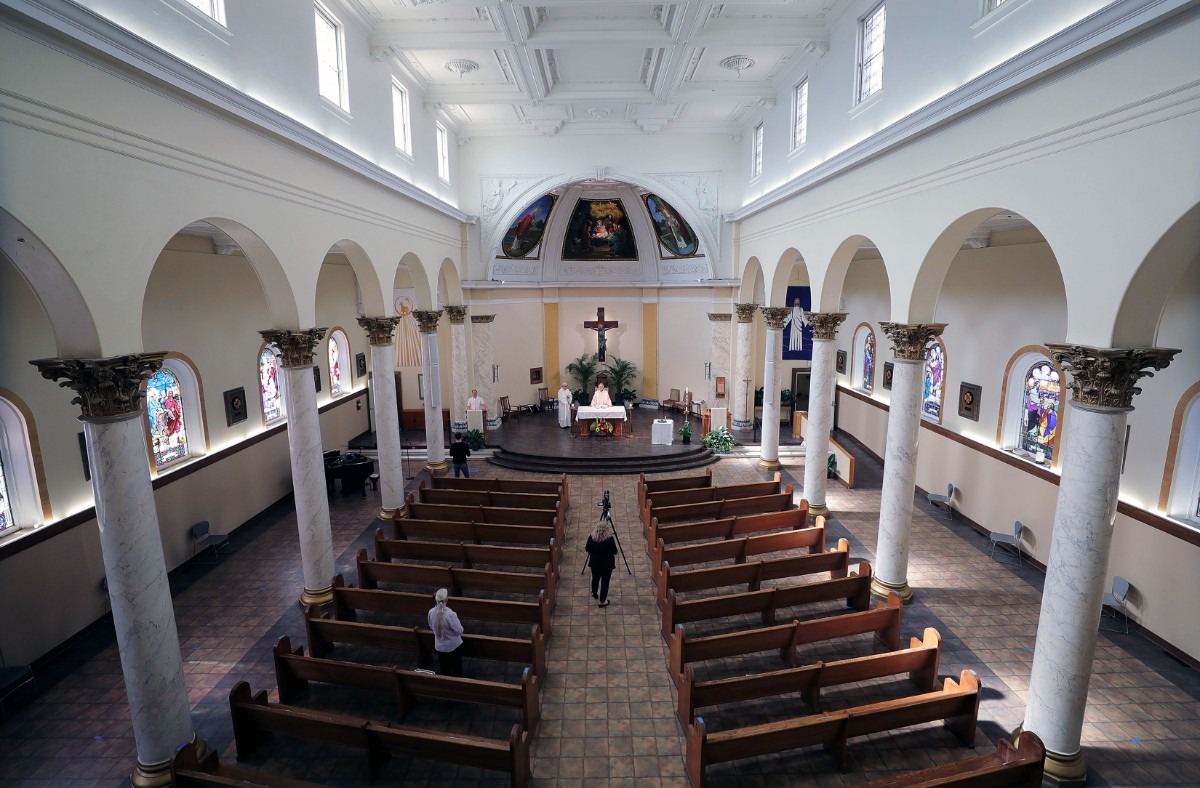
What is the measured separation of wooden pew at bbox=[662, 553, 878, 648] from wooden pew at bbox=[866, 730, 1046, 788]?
10.7 ft

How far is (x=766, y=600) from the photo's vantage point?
9.34m

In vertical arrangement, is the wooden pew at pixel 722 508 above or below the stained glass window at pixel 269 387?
below

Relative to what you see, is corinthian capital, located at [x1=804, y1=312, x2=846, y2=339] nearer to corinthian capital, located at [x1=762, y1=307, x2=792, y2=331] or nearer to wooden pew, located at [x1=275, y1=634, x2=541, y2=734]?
corinthian capital, located at [x1=762, y1=307, x2=792, y2=331]

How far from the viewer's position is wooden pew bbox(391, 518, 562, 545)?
1195cm

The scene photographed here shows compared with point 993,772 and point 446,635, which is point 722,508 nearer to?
point 446,635

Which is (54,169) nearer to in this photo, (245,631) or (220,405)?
(245,631)

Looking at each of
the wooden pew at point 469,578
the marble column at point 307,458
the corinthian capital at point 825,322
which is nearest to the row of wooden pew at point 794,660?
the wooden pew at point 469,578

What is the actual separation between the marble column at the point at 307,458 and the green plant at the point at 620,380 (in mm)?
16522

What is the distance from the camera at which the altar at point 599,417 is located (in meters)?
21.5

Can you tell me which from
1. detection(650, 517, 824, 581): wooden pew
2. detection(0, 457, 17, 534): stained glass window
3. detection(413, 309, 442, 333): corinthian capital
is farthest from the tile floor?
detection(413, 309, 442, 333): corinthian capital

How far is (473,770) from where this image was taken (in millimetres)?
7105

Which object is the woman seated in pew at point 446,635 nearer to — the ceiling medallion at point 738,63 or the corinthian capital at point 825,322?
the corinthian capital at point 825,322

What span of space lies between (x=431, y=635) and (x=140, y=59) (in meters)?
7.57

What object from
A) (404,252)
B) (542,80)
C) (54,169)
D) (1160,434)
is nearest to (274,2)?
(54,169)
